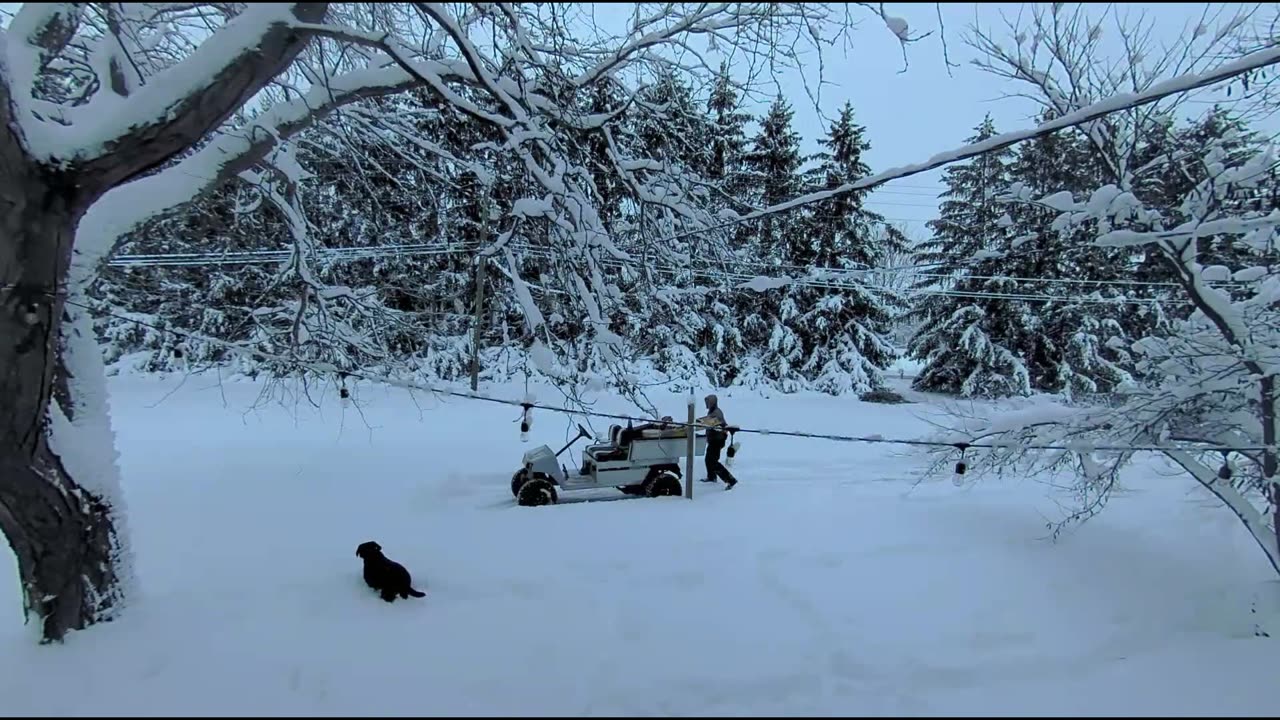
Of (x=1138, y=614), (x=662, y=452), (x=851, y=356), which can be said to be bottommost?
(x=1138, y=614)

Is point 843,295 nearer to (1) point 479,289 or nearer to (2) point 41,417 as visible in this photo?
(1) point 479,289

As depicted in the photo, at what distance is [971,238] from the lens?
18484 millimetres

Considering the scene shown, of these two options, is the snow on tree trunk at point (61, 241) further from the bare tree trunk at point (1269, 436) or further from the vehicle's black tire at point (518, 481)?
the bare tree trunk at point (1269, 436)

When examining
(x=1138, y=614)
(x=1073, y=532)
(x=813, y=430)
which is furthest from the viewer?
(x=813, y=430)

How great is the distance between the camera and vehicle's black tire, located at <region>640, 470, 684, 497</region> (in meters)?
6.96

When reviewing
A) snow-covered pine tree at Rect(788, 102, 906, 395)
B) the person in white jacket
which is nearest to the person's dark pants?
the person in white jacket

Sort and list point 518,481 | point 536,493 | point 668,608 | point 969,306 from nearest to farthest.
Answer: point 668,608, point 536,493, point 518,481, point 969,306

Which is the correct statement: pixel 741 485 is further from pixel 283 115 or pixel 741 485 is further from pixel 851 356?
pixel 851 356

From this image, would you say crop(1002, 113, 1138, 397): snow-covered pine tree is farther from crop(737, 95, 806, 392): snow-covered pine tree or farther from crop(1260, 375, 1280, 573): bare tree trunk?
crop(1260, 375, 1280, 573): bare tree trunk

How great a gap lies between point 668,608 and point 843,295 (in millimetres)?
16827

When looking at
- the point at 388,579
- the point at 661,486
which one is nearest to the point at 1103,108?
the point at 388,579

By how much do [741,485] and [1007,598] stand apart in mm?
3842

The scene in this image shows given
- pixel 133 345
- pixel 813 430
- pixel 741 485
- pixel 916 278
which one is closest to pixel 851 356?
pixel 916 278

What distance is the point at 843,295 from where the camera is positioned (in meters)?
18.8
